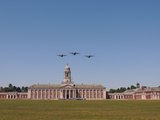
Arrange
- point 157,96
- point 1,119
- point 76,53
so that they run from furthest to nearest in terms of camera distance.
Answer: point 157,96 < point 76,53 < point 1,119

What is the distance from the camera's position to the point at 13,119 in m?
29.8

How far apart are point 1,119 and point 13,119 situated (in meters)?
0.95

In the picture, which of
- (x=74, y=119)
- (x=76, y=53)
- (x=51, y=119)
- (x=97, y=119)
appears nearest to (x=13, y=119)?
(x=51, y=119)

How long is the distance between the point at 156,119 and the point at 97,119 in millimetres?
4702

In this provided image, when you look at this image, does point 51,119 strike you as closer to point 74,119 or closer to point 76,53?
point 74,119

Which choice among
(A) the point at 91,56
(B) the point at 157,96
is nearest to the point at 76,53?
(A) the point at 91,56

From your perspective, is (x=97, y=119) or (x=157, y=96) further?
(x=157, y=96)

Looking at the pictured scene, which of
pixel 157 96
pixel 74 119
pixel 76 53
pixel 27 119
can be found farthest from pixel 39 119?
pixel 157 96

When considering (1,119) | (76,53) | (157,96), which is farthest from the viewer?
(157,96)

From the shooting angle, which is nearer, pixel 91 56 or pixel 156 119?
pixel 156 119

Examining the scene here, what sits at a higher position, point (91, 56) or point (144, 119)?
point (91, 56)

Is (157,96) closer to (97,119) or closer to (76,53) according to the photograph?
(76,53)

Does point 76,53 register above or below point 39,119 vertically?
above

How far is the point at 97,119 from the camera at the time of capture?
30500mm
